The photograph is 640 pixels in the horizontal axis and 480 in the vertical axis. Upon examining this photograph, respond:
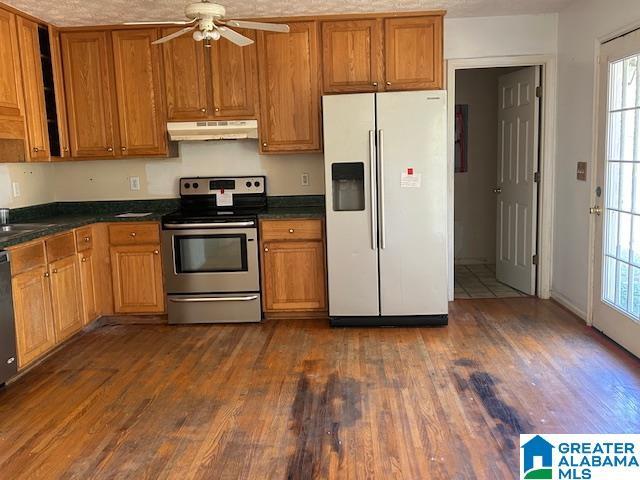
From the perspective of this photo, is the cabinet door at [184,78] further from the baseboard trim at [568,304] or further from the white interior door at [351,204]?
the baseboard trim at [568,304]

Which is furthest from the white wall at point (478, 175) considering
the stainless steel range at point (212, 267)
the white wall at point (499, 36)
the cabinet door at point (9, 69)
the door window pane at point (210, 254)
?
the cabinet door at point (9, 69)

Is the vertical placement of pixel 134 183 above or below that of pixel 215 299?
above

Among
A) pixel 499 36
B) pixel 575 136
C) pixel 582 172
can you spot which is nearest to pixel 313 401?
pixel 582 172

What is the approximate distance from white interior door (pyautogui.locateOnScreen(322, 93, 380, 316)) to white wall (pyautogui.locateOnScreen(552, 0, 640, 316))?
155cm

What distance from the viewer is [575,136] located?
4.56m

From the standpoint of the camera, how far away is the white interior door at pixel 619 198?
364 centimetres

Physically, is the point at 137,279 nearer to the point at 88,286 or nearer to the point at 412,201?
the point at 88,286

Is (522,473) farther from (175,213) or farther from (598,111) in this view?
(175,213)

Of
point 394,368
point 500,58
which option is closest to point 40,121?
point 394,368

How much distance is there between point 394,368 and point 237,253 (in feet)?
5.42

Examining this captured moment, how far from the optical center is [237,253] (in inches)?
184

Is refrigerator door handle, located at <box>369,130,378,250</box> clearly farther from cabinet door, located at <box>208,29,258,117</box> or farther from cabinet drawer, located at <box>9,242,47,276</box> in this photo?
cabinet drawer, located at <box>9,242,47,276</box>

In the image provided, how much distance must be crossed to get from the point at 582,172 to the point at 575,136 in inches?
12.6

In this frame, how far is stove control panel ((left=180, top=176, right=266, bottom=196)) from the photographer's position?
5.13 meters
